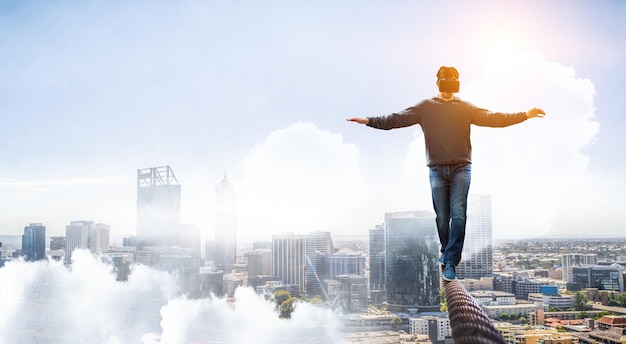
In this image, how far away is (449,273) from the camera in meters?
1.19

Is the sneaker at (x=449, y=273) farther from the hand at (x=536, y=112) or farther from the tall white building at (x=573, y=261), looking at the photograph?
the tall white building at (x=573, y=261)

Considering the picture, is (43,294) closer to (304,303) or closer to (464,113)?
(304,303)

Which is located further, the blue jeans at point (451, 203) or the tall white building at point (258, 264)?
the tall white building at point (258, 264)

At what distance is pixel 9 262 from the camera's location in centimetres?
1850

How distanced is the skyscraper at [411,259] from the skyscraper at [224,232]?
6126 millimetres

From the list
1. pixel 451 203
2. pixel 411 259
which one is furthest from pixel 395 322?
pixel 451 203

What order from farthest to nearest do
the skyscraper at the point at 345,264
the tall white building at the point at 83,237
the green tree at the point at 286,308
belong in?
the tall white building at the point at 83,237, the skyscraper at the point at 345,264, the green tree at the point at 286,308

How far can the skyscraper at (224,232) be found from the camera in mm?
21062

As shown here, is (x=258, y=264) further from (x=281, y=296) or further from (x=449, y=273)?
(x=449, y=273)

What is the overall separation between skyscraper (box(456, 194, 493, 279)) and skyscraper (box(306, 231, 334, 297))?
433 centimetres

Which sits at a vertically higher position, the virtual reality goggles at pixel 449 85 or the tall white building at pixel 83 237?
the virtual reality goggles at pixel 449 85

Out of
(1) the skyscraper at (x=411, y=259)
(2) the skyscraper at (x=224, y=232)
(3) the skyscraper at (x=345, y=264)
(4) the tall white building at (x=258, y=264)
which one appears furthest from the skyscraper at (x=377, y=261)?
(2) the skyscraper at (x=224, y=232)

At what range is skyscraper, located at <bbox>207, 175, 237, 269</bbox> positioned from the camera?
69.1 feet

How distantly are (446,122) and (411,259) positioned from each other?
1684 cm
